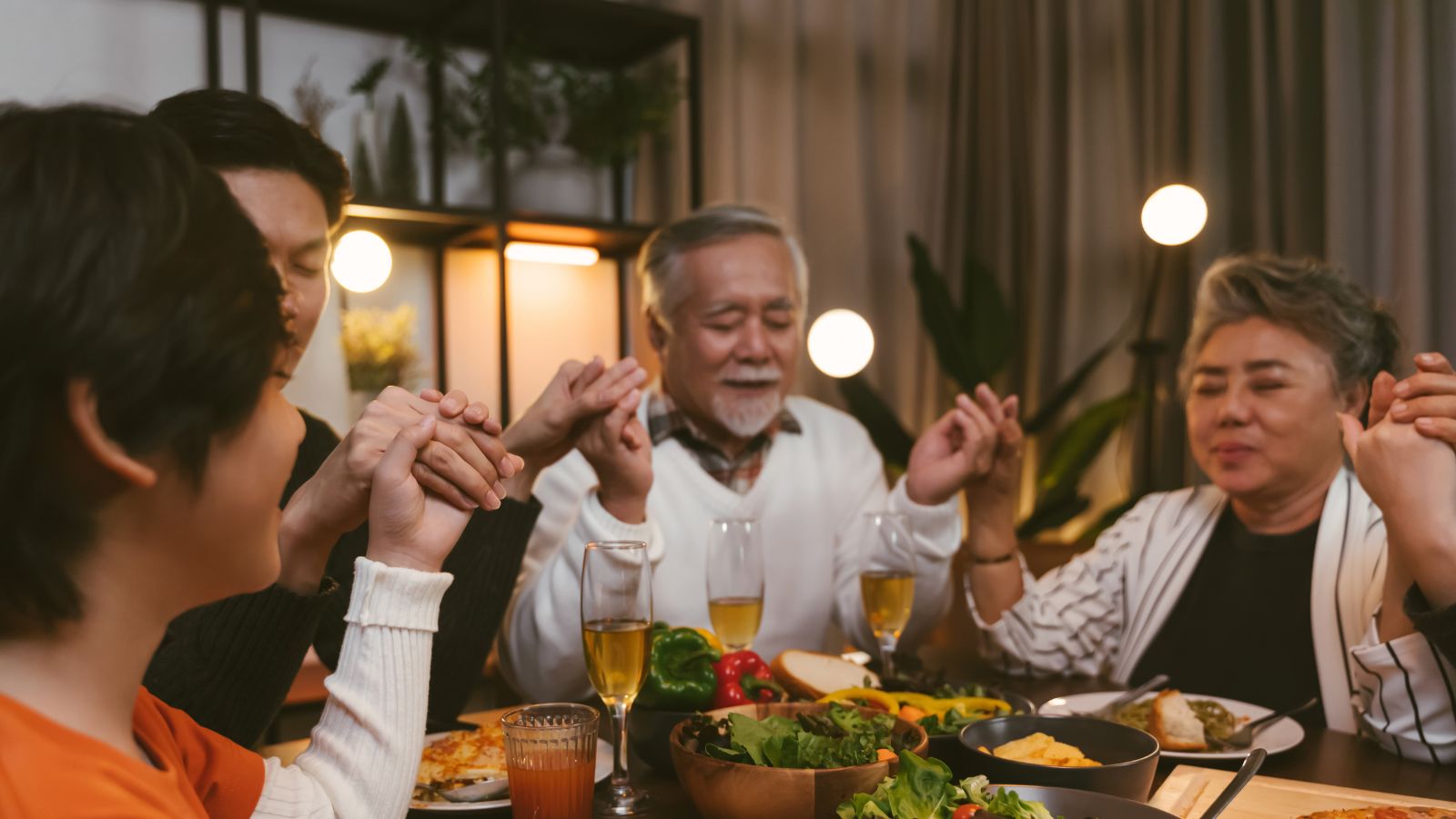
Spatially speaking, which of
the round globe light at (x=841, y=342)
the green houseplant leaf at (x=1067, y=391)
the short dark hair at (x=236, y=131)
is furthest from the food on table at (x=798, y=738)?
the green houseplant leaf at (x=1067, y=391)

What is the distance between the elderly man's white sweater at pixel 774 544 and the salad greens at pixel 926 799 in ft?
3.02

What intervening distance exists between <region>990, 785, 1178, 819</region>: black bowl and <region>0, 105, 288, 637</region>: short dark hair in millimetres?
721

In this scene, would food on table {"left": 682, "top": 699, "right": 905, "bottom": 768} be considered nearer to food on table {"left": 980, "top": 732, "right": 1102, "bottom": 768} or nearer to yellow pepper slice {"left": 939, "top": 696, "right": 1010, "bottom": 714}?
food on table {"left": 980, "top": 732, "right": 1102, "bottom": 768}

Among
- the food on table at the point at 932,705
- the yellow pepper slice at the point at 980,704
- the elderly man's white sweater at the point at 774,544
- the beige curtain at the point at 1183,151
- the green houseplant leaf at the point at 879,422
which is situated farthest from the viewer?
the green houseplant leaf at the point at 879,422

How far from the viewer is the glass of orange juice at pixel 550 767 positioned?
3.22 ft

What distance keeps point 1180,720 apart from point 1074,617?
0.66 metres

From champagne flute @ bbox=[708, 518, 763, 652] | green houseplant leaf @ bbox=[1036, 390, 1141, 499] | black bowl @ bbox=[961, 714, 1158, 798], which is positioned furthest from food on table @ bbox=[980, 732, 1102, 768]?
green houseplant leaf @ bbox=[1036, 390, 1141, 499]

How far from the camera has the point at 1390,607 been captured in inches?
57.0

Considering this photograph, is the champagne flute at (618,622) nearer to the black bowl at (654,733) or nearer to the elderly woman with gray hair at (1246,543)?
the black bowl at (654,733)

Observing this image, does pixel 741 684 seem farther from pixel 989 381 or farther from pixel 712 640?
pixel 989 381

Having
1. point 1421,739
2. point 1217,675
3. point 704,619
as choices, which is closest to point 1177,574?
point 1217,675

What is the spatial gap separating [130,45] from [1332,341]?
318cm

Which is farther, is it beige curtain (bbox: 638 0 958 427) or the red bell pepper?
beige curtain (bbox: 638 0 958 427)

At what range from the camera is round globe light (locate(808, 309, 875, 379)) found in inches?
139
